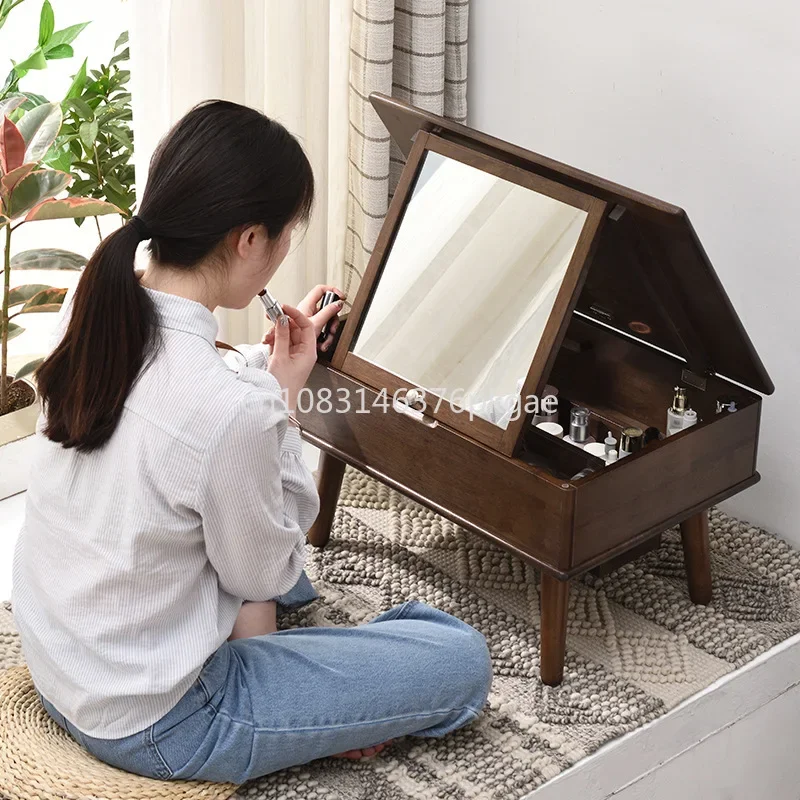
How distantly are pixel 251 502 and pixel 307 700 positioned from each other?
29cm

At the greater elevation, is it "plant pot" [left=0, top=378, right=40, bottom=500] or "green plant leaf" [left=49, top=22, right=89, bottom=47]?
"green plant leaf" [left=49, top=22, right=89, bottom=47]

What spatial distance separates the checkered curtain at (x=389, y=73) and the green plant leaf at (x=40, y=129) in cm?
57

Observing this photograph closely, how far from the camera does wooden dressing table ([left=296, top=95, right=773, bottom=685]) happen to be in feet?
5.23

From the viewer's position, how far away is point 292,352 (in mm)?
1663

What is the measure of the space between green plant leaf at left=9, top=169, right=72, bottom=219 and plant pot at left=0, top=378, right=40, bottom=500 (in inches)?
15.5

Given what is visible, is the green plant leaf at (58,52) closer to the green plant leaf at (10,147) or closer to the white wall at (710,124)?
the green plant leaf at (10,147)

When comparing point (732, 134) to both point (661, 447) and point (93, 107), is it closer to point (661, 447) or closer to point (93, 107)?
point (661, 447)

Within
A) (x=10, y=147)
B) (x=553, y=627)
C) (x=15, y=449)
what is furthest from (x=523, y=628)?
(x=10, y=147)

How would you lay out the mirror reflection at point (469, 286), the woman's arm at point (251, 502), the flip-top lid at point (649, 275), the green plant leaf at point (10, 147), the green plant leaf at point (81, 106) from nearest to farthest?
the woman's arm at point (251, 502), the flip-top lid at point (649, 275), the mirror reflection at point (469, 286), the green plant leaf at point (10, 147), the green plant leaf at point (81, 106)

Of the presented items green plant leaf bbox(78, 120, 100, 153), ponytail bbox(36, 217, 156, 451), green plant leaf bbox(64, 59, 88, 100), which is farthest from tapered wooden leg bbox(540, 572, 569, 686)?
green plant leaf bbox(64, 59, 88, 100)

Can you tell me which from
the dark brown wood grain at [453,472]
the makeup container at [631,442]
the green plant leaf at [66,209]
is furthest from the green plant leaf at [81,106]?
the makeup container at [631,442]

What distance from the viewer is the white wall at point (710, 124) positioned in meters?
1.90

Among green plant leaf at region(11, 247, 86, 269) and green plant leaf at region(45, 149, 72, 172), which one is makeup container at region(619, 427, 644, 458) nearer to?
green plant leaf at region(11, 247, 86, 269)

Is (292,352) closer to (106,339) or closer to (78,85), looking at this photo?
(106,339)
